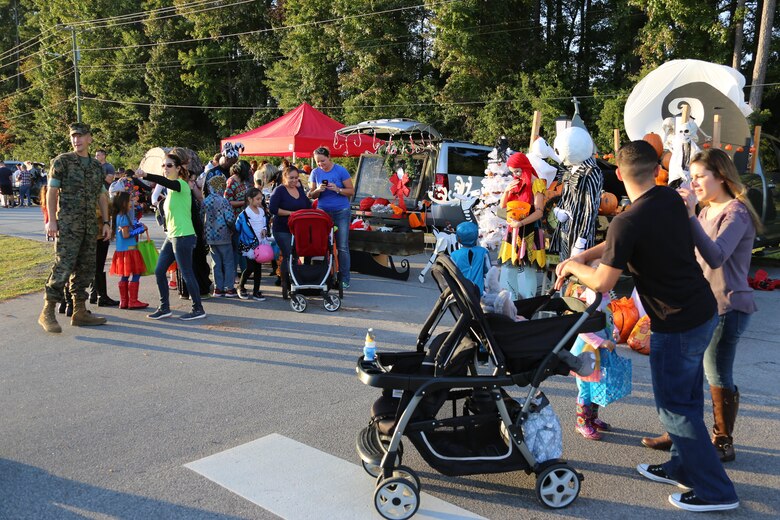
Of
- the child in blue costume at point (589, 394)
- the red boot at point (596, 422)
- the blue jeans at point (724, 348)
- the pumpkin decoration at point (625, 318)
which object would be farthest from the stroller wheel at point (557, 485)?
the pumpkin decoration at point (625, 318)

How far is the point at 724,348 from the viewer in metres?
Result: 3.67

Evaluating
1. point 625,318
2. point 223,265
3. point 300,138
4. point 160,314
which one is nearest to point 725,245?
point 625,318

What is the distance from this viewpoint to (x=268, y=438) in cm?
410

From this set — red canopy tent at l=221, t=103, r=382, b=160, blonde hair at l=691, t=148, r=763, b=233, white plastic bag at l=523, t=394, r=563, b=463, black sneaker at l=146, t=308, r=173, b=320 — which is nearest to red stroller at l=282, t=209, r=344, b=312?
black sneaker at l=146, t=308, r=173, b=320

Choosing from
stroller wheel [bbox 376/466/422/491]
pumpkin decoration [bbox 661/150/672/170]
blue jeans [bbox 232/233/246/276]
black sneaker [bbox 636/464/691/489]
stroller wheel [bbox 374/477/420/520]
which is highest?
pumpkin decoration [bbox 661/150/672/170]

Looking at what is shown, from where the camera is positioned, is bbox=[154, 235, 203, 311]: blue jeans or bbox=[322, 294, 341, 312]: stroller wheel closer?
bbox=[154, 235, 203, 311]: blue jeans

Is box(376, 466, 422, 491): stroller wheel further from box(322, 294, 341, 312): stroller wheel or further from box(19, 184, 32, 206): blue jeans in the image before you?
box(19, 184, 32, 206): blue jeans

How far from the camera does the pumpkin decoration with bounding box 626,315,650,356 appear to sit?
6020 millimetres

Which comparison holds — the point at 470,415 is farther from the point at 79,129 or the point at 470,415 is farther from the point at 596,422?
the point at 79,129

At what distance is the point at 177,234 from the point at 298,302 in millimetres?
1666

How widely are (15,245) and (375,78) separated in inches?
766

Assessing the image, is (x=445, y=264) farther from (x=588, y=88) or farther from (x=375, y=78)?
(x=375, y=78)

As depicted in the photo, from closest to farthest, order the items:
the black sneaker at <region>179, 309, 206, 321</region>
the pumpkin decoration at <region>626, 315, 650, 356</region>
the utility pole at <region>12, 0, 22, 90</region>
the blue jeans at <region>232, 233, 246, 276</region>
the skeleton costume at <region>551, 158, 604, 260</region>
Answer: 1. the skeleton costume at <region>551, 158, 604, 260</region>
2. the pumpkin decoration at <region>626, 315, 650, 356</region>
3. the black sneaker at <region>179, 309, 206, 321</region>
4. the blue jeans at <region>232, 233, 246, 276</region>
5. the utility pole at <region>12, 0, 22, 90</region>

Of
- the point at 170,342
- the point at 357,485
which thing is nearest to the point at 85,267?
the point at 170,342
